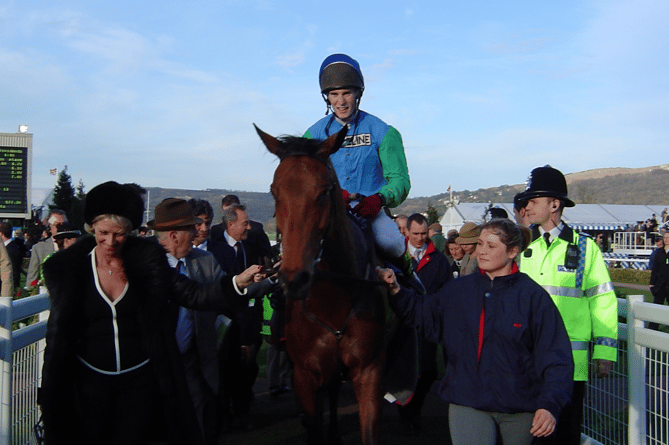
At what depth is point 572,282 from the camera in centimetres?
376

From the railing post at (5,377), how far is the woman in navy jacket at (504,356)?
7.75 ft

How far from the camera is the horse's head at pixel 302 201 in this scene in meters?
3.09

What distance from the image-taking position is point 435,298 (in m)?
3.40

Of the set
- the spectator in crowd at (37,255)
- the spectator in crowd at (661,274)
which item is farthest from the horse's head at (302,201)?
the spectator in crowd at (661,274)

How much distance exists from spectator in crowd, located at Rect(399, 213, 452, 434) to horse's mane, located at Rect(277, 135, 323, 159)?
2.28 metres

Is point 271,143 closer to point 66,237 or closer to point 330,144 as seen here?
point 330,144

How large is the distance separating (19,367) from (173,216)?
1296 millimetres

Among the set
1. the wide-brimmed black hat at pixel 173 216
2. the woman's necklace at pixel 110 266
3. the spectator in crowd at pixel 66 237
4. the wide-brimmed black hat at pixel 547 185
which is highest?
the wide-brimmed black hat at pixel 547 185

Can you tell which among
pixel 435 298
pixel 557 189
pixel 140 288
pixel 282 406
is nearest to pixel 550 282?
pixel 557 189

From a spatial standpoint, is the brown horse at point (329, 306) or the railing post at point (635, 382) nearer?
the brown horse at point (329, 306)

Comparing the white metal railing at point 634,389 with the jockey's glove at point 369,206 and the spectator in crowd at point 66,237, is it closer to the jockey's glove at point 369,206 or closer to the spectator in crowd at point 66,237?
the jockey's glove at point 369,206

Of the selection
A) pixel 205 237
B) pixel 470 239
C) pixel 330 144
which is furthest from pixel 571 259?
pixel 205 237

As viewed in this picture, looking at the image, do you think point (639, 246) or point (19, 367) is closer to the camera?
point (19, 367)

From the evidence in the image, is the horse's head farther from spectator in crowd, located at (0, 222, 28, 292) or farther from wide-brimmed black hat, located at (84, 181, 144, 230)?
spectator in crowd, located at (0, 222, 28, 292)
